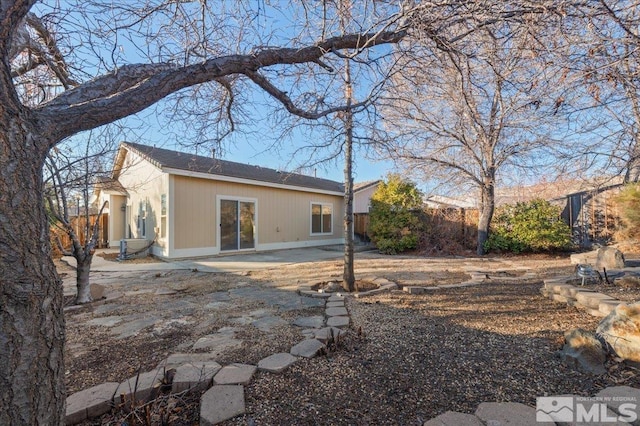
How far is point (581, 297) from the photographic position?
3.52 meters

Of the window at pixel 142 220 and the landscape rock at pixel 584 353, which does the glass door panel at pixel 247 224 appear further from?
the landscape rock at pixel 584 353

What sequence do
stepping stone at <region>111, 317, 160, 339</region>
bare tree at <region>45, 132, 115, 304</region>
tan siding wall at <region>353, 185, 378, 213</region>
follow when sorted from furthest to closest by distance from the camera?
tan siding wall at <region>353, 185, 378, 213</region> → bare tree at <region>45, 132, 115, 304</region> → stepping stone at <region>111, 317, 160, 339</region>

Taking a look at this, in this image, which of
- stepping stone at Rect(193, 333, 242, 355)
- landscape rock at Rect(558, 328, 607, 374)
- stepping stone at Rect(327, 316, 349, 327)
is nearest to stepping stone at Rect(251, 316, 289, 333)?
stepping stone at Rect(193, 333, 242, 355)

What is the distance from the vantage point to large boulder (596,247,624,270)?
17.0 ft

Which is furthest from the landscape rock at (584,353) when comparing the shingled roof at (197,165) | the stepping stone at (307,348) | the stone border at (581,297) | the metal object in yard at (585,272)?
the shingled roof at (197,165)

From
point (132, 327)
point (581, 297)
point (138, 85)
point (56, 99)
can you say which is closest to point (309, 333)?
point (132, 327)

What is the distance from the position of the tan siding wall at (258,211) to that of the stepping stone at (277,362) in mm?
7766

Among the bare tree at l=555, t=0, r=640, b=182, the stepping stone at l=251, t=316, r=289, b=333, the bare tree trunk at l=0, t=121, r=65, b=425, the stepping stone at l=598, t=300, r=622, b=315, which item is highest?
the bare tree at l=555, t=0, r=640, b=182

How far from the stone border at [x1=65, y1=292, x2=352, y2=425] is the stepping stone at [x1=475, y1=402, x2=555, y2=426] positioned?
45.7 inches

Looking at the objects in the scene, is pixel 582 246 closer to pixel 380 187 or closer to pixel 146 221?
pixel 380 187

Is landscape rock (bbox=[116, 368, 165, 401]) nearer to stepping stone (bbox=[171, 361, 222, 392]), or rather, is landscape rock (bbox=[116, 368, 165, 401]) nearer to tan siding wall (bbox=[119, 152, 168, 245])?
stepping stone (bbox=[171, 361, 222, 392])

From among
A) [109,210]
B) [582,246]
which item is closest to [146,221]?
[109,210]

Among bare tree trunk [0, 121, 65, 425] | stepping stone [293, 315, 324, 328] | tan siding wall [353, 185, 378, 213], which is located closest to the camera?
bare tree trunk [0, 121, 65, 425]

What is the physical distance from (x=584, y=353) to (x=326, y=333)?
196 cm
